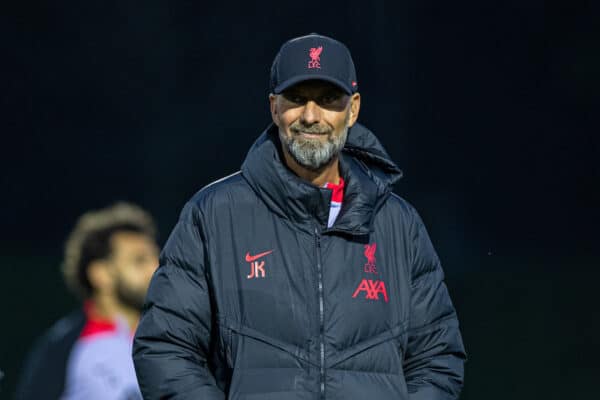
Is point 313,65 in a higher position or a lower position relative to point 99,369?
higher

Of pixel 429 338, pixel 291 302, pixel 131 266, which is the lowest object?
pixel 429 338

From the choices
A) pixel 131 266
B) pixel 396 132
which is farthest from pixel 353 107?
pixel 396 132

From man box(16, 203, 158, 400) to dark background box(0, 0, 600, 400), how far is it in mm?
1486

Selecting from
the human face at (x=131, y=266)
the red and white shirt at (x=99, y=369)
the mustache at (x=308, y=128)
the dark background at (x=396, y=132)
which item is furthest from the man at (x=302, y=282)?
the dark background at (x=396, y=132)

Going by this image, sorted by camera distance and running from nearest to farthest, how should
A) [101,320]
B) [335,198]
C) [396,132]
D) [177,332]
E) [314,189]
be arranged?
1. [177,332]
2. [314,189]
3. [335,198]
4. [101,320]
5. [396,132]

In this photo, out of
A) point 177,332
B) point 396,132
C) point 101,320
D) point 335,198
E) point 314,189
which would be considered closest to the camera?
point 177,332

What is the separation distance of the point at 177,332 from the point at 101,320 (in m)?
1.81

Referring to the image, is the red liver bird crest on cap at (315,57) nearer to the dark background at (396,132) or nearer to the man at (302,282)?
the man at (302,282)

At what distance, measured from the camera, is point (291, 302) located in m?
2.80

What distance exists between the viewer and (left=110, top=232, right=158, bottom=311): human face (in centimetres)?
473

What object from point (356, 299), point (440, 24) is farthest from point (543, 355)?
point (356, 299)

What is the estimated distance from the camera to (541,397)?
19.6ft

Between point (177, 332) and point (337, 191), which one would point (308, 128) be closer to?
point (337, 191)

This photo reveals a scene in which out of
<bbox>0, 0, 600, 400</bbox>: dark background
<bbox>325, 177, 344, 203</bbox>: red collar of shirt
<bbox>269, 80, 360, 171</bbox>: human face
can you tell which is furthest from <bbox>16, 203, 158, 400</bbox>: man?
<bbox>269, 80, 360, 171</bbox>: human face
